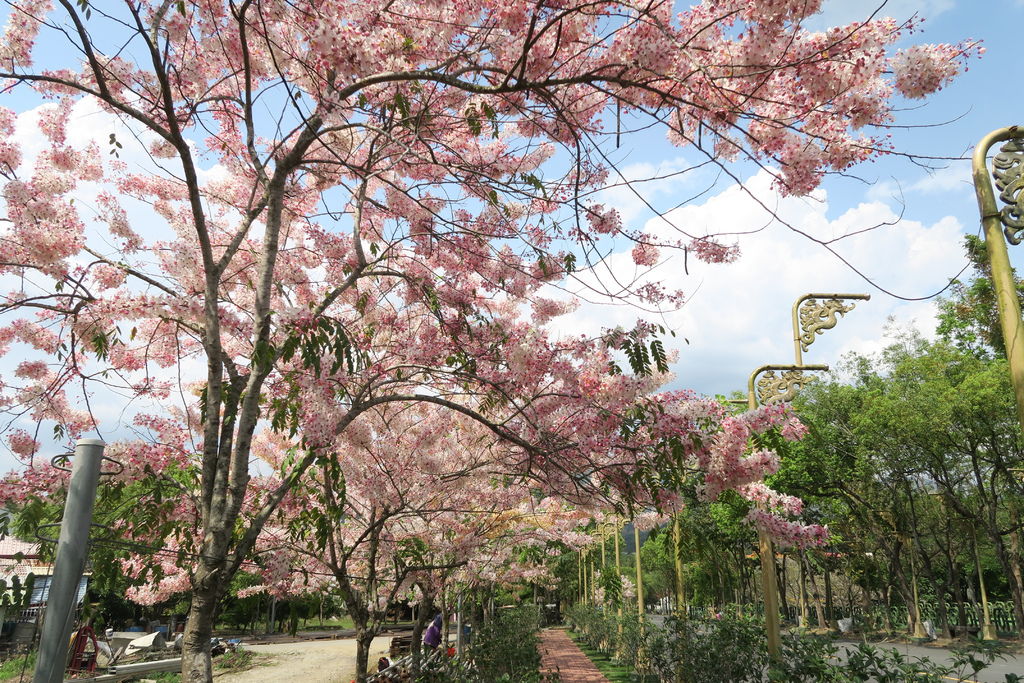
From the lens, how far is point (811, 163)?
10.9ft

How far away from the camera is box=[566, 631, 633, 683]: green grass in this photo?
1489 centimetres

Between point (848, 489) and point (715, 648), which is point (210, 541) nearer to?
point (715, 648)

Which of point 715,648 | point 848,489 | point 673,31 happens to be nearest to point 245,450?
point 673,31

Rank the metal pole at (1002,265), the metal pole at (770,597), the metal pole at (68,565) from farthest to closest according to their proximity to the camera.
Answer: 1. the metal pole at (770,597)
2. the metal pole at (1002,265)
3. the metal pole at (68,565)

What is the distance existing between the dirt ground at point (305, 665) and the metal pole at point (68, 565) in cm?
1953

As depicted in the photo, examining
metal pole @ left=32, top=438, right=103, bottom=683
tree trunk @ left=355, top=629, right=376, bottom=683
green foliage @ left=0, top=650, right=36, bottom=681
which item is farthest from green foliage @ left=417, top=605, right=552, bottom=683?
green foliage @ left=0, top=650, right=36, bottom=681

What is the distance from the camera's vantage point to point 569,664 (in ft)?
62.2

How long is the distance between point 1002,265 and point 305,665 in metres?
25.9

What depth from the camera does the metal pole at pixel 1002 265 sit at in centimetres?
304

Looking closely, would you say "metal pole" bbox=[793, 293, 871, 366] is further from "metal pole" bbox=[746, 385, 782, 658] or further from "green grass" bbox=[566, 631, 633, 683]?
"green grass" bbox=[566, 631, 633, 683]

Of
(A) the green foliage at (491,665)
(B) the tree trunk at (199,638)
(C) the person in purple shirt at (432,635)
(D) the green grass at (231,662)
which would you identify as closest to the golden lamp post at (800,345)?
(A) the green foliage at (491,665)

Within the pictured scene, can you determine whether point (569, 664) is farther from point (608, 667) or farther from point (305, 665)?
point (305, 665)

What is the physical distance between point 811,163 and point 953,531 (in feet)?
112

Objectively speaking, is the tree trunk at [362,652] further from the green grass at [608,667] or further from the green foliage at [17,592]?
the green grass at [608,667]
